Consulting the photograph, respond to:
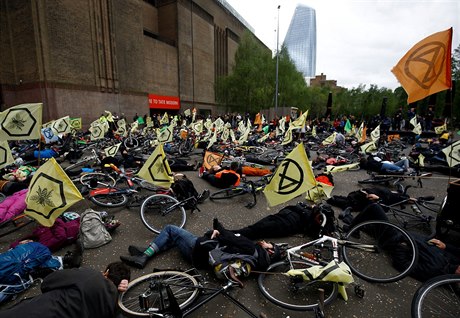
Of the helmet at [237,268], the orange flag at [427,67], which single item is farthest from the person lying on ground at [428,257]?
the orange flag at [427,67]

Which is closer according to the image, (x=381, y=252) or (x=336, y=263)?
(x=336, y=263)

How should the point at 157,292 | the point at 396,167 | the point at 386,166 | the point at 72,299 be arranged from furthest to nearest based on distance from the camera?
the point at 386,166 → the point at 396,167 → the point at 157,292 → the point at 72,299

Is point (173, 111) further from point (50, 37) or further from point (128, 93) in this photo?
point (50, 37)

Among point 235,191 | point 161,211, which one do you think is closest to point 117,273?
point 161,211

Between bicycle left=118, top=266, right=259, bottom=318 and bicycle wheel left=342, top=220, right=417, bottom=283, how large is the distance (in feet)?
6.11

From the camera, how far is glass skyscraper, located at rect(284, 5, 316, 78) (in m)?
94.1

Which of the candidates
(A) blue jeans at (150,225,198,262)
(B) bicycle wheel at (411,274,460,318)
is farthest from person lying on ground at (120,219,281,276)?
(B) bicycle wheel at (411,274,460,318)

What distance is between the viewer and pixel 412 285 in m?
3.12

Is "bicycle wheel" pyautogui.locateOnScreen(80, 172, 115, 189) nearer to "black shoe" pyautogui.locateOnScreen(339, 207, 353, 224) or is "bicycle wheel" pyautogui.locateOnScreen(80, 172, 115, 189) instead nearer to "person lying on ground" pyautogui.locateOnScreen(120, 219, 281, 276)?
"person lying on ground" pyautogui.locateOnScreen(120, 219, 281, 276)

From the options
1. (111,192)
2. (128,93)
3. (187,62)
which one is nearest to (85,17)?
(128,93)

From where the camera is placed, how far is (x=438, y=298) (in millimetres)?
2314

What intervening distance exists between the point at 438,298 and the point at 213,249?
2516 millimetres

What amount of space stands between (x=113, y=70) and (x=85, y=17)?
4.69 meters

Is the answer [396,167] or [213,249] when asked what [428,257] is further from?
[396,167]
